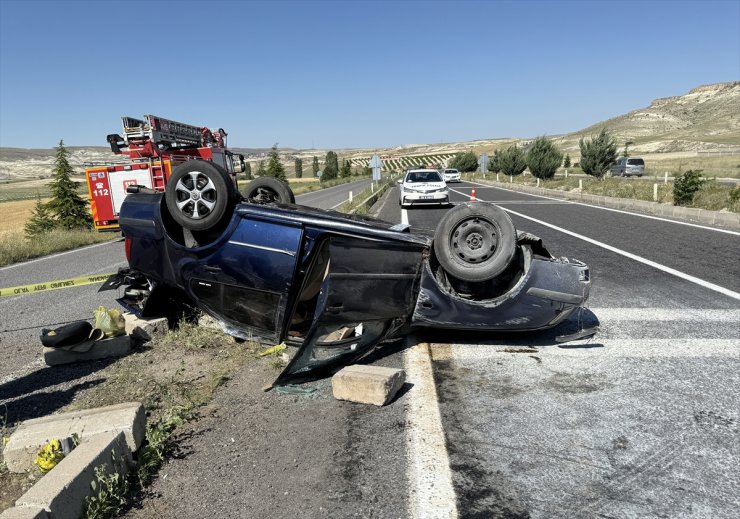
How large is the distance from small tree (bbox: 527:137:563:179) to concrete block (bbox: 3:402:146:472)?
39151 mm

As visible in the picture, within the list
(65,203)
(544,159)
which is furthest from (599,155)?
(65,203)

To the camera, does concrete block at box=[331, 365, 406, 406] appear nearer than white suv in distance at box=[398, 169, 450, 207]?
Yes

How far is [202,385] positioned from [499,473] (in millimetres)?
2323

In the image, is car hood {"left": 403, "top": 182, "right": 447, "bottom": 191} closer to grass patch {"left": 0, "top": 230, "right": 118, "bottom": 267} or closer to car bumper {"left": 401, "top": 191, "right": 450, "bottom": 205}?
car bumper {"left": 401, "top": 191, "right": 450, "bottom": 205}

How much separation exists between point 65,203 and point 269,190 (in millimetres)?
16963

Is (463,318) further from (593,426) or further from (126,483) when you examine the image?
(126,483)

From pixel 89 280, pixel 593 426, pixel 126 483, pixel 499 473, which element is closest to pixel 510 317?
pixel 593 426

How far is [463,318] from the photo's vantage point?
4.28 m

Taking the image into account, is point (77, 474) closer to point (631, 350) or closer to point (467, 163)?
point (631, 350)

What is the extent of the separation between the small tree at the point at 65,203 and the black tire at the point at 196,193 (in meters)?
17.4

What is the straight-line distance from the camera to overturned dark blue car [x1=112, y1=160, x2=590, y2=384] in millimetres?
3975

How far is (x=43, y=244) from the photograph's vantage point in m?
13.2

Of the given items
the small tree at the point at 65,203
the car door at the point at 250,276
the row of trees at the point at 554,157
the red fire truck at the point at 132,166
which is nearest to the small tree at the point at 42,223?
the small tree at the point at 65,203

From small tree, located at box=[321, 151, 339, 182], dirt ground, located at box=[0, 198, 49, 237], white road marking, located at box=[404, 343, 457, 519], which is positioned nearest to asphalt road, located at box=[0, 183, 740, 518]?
white road marking, located at box=[404, 343, 457, 519]
